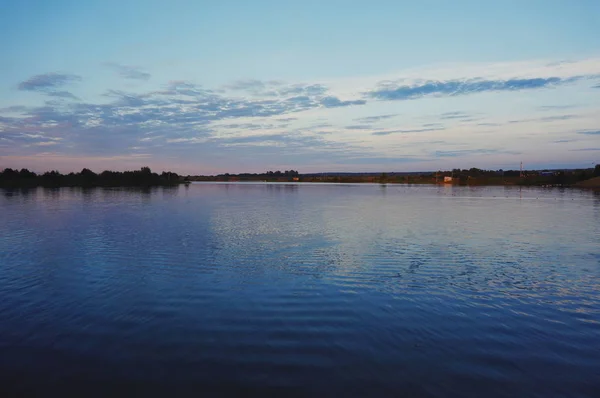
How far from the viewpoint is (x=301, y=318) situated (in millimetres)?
10273

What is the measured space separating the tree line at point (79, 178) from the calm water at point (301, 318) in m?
129

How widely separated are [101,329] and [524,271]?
1529 centimetres

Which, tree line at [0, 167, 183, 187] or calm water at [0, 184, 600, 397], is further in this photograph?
tree line at [0, 167, 183, 187]

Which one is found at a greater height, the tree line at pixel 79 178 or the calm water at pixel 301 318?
the tree line at pixel 79 178

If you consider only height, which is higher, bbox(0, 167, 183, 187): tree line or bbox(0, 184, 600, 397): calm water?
bbox(0, 167, 183, 187): tree line

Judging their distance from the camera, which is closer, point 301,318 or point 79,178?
point 301,318

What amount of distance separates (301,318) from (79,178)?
528ft

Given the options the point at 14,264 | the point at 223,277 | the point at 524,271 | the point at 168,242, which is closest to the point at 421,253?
the point at 524,271

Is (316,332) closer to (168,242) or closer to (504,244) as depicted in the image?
(168,242)

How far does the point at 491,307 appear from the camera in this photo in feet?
37.2

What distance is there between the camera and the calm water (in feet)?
23.5

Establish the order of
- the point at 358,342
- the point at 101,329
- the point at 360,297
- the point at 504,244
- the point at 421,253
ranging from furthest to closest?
1. the point at 504,244
2. the point at 421,253
3. the point at 360,297
4. the point at 101,329
5. the point at 358,342

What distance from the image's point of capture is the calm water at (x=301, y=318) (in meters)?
7.15

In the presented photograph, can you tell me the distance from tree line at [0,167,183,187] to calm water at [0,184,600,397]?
423ft
